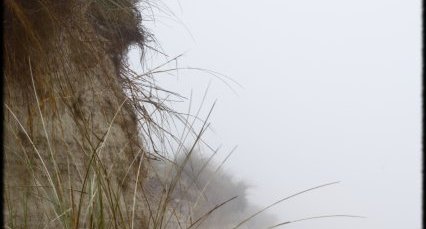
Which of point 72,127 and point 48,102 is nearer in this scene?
point 48,102

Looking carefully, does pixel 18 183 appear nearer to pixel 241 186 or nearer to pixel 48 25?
pixel 48 25

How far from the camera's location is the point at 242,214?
25.9 feet

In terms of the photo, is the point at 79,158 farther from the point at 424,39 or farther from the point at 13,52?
the point at 424,39

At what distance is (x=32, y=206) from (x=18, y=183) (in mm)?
99

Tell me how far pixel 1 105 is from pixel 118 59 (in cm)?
83

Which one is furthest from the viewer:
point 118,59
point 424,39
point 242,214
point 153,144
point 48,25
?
point 242,214

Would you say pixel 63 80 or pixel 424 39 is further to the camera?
pixel 63 80

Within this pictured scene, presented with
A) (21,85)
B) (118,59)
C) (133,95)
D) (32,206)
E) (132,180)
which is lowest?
(32,206)

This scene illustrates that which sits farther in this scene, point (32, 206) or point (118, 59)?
point (118, 59)

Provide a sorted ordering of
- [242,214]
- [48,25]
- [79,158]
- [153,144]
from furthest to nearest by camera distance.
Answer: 1. [242,214]
2. [153,144]
3. [79,158]
4. [48,25]

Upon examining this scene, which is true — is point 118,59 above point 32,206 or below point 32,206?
above

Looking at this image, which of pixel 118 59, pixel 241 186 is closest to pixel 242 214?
pixel 241 186

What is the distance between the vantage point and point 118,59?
6.05ft

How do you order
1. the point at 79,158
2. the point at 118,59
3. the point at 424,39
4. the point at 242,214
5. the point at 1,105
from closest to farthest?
the point at 1,105 → the point at 424,39 → the point at 79,158 → the point at 118,59 → the point at 242,214
